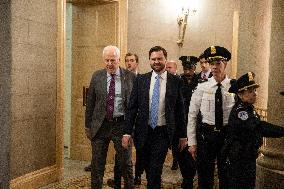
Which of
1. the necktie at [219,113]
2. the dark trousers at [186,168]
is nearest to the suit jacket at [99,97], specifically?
the dark trousers at [186,168]

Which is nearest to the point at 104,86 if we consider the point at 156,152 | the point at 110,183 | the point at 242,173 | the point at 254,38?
the point at 156,152

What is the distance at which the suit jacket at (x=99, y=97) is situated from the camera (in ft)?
14.3

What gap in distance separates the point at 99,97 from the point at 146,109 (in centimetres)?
68

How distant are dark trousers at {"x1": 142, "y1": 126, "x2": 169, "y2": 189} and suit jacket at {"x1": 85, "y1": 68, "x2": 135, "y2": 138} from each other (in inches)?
23.6

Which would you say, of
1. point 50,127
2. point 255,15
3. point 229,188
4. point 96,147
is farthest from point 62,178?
point 255,15

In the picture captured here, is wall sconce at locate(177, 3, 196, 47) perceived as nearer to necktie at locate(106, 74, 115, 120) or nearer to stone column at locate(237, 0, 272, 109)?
stone column at locate(237, 0, 272, 109)

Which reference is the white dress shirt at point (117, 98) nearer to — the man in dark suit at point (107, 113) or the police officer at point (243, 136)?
the man in dark suit at point (107, 113)

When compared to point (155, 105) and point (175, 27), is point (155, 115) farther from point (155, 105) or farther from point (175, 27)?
point (175, 27)

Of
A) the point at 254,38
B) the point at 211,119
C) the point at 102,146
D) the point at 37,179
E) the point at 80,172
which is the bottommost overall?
the point at 80,172

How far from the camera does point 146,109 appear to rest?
393 cm

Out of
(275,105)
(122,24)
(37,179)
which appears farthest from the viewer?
(122,24)

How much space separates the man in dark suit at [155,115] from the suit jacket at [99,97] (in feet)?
1.29

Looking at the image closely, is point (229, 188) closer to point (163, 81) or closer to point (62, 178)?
point (163, 81)

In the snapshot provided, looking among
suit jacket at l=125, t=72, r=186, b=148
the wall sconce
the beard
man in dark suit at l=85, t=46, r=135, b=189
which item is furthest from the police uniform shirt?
the wall sconce
